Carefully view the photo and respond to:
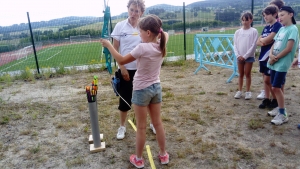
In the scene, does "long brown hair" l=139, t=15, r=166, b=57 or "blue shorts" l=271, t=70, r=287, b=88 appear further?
"blue shorts" l=271, t=70, r=287, b=88

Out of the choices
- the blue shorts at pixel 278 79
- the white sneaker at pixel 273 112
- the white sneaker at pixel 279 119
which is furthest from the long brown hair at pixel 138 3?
the white sneaker at pixel 273 112

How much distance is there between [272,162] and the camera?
267 cm

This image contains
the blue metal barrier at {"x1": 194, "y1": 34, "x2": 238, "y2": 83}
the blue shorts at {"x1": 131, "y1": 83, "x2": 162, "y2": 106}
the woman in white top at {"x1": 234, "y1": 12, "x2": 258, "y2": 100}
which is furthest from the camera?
the blue metal barrier at {"x1": 194, "y1": 34, "x2": 238, "y2": 83}

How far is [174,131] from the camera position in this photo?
3.49 metres

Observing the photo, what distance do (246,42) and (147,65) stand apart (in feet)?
8.85

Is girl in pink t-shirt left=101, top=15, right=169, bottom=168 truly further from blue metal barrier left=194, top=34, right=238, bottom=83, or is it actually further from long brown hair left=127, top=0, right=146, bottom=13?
blue metal barrier left=194, top=34, right=238, bottom=83

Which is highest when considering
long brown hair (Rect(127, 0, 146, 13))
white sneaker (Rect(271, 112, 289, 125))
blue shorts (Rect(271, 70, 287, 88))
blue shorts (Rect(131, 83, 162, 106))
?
long brown hair (Rect(127, 0, 146, 13))

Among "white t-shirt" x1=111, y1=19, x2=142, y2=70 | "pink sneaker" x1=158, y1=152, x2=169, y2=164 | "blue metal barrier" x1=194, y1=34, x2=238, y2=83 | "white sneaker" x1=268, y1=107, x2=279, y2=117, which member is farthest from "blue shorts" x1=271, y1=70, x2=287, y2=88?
"blue metal barrier" x1=194, y1=34, x2=238, y2=83

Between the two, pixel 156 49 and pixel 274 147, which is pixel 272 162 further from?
pixel 156 49

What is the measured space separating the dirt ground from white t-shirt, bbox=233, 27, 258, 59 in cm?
87

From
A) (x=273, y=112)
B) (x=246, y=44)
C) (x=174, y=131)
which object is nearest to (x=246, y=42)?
(x=246, y=44)

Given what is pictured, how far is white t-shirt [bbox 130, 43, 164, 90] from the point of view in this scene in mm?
2195

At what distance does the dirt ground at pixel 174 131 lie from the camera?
2828 mm

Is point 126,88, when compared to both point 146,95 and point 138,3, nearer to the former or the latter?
point 146,95
